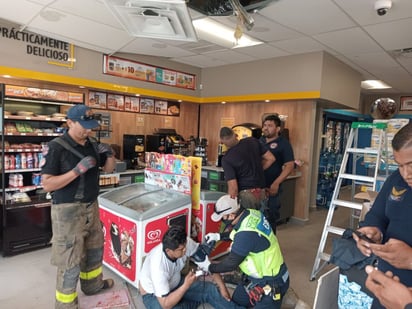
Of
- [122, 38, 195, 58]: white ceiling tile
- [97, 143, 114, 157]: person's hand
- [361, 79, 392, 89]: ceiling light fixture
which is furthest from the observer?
[361, 79, 392, 89]: ceiling light fixture

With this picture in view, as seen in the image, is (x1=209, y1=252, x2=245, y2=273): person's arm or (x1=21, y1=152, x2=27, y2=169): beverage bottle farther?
(x1=21, y1=152, x2=27, y2=169): beverage bottle

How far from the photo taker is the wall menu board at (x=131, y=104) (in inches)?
198

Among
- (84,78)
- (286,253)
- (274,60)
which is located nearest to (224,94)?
(274,60)

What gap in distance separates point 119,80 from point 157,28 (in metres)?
2.53

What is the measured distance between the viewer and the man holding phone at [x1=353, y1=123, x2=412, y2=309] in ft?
4.20

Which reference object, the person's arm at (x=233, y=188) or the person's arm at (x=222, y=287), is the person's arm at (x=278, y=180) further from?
the person's arm at (x=222, y=287)

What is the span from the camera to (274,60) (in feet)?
17.6

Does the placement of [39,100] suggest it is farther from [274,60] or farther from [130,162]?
[274,60]

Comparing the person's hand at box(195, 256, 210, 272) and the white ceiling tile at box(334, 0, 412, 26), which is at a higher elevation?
the white ceiling tile at box(334, 0, 412, 26)

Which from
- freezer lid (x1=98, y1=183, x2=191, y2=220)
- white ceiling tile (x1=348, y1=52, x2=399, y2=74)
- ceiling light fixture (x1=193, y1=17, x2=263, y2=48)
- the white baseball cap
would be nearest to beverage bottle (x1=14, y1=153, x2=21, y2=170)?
freezer lid (x1=98, y1=183, x2=191, y2=220)

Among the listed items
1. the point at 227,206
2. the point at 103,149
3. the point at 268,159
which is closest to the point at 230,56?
the point at 268,159

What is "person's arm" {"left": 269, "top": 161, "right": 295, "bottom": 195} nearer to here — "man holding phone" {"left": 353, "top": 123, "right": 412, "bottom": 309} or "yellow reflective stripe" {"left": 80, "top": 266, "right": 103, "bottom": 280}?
"man holding phone" {"left": 353, "top": 123, "right": 412, "bottom": 309}

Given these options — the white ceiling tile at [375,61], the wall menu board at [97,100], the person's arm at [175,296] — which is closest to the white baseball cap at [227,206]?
the person's arm at [175,296]

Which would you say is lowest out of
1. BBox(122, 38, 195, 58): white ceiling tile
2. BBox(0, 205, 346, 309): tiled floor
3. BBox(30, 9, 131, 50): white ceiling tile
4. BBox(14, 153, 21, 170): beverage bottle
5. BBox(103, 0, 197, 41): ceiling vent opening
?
Answer: BBox(0, 205, 346, 309): tiled floor
